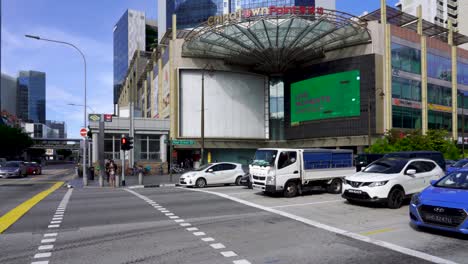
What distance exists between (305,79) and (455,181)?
47024mm

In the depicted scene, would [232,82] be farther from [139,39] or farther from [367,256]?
[139,39]

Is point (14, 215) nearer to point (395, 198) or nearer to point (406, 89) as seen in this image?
point (395, 198)

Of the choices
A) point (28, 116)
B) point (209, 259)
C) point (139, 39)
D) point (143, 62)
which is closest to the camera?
point (209, 259)

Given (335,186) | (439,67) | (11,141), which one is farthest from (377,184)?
(11,141)

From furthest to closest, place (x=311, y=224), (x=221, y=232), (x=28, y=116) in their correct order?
1. (x=28, y=116)
2. (x=311, y=224)
3. (x=221, y=232)

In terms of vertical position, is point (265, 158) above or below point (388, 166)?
above

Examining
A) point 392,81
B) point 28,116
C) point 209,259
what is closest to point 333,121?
point 392,81

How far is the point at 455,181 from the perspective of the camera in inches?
370

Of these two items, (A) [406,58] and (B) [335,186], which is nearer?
(B) [335,186]

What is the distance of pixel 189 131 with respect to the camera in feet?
182

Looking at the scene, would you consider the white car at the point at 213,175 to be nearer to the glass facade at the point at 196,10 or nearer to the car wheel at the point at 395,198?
the car wheel at the point at 395,198

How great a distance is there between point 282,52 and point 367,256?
158 feet

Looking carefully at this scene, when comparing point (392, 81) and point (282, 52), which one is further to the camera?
point (282, 52)

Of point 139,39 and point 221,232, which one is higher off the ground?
point 139,39
